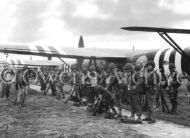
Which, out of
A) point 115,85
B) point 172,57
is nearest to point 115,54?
point 172,57

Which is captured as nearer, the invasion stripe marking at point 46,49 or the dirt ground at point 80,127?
the dirt ground at point 80,127

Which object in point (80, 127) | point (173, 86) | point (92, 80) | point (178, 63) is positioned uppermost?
point (178, 63)

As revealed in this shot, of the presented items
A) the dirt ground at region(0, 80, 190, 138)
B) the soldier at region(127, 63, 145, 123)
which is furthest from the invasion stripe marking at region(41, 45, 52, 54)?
the soldier at region(127, 63, 145, 123)

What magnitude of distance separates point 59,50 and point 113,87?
10.2 meters

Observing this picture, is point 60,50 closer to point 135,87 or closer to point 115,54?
point 115,54

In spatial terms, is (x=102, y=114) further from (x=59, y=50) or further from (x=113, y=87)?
(x=59, y=50)

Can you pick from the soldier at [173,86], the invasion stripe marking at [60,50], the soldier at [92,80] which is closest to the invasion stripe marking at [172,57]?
the soldier at [173,86]

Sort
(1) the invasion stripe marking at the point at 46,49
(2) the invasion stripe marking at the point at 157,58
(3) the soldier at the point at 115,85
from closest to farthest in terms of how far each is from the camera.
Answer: (3) the soldier at the point at 115,85
(2) the invasion stripe marking at the point at 157,58
(1) the invasion stripe marking at the point at 46,49

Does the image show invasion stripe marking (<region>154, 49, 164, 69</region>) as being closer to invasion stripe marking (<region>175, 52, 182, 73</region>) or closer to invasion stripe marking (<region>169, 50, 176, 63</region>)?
invasion stripe marking (<region>169, 50, 176, 63</region>)

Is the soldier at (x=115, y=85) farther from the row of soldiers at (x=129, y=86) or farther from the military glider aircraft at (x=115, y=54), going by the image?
the military glider aircraft at (x=115, y=54)

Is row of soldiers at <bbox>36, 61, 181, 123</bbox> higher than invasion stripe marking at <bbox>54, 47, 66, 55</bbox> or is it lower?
lower

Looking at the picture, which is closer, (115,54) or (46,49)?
(46,49)

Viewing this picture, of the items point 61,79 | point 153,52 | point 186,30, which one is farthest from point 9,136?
point 153,52

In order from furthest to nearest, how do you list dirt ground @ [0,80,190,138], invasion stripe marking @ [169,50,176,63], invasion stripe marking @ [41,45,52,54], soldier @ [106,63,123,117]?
invasion stripe marking @ [41,45,52,54] < invasion stripe marking @ [169,50,176,63] < soldier @ [106,63,123,117] < dirt ground @ [0,80,190,138]
